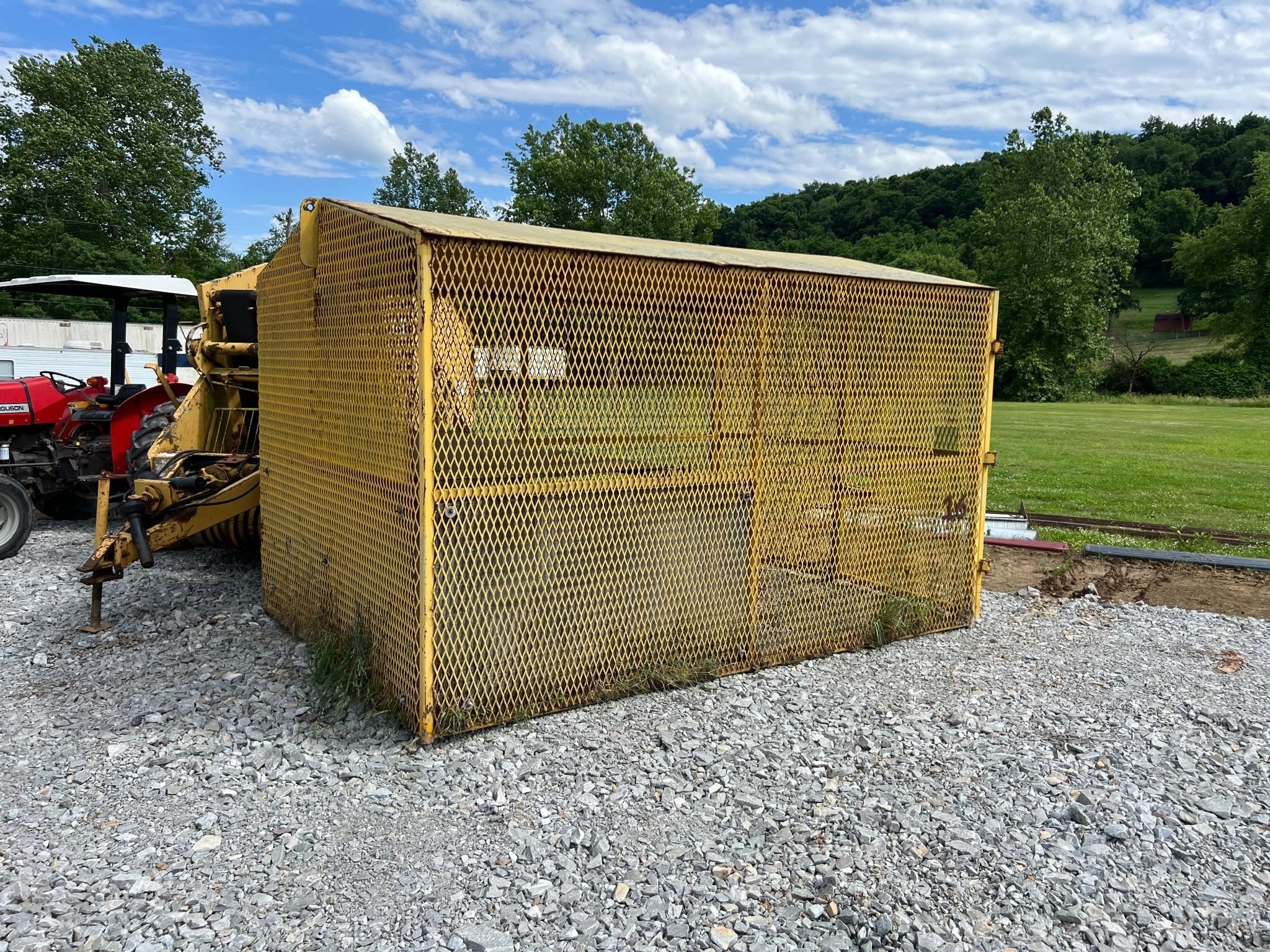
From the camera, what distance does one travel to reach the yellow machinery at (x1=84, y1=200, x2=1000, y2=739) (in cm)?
394

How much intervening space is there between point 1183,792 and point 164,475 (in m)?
6.42

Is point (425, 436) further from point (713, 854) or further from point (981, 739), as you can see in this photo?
point (981, 739)

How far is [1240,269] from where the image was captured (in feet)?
169

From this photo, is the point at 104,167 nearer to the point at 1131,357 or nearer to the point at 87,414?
the point at 87,414

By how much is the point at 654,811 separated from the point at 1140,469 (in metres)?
14.1

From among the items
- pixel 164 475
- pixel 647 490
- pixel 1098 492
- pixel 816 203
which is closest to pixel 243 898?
pixel 647 490

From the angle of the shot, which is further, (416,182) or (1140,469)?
(416,182)

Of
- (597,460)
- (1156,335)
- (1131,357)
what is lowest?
(597,460)

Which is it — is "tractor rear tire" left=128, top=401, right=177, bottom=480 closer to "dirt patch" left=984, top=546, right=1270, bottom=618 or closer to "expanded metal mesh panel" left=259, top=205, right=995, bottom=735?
"expanded metal mesh panel" left=259, top=205, right=995, bottom=735

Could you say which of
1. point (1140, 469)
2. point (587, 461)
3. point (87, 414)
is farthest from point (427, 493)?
point (1140, 469)

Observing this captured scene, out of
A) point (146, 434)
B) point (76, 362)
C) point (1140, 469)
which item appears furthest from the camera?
point (76, 362)

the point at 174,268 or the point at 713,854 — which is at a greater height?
the point at 174,268

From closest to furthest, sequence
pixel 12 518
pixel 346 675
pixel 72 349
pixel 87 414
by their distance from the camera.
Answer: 1. pixel 346 675
2. pixel 12 518
3. pixel 87 414
4. pixel 72 349

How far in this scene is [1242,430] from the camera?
2302 cm
